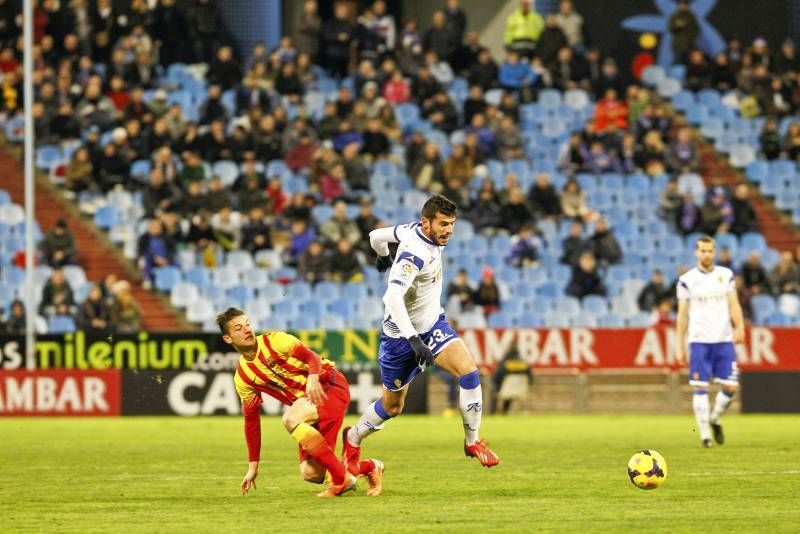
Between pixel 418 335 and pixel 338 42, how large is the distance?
70.0 ft

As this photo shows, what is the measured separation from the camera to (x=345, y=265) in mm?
26859

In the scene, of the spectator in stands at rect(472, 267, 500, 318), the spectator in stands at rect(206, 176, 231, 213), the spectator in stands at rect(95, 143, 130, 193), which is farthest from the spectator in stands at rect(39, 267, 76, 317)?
the spectator in stands at rect(472, 267, 500, 318)

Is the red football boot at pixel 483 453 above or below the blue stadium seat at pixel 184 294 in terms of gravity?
below

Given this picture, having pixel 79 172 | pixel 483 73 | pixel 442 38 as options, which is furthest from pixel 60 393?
pixel 442 38

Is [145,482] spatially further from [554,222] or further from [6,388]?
[554,222]

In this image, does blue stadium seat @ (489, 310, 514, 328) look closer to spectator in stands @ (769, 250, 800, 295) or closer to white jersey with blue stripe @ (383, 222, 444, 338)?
spectator in stands @ (769, 250, 800, 295)

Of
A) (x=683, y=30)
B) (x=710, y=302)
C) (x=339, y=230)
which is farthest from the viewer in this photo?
(x=683, y=30)

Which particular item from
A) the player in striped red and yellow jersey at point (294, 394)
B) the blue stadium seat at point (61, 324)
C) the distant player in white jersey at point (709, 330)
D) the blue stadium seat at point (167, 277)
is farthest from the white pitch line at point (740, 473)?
the blue stadium seat at point (167, 277)

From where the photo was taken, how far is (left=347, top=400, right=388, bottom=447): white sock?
11461 mm

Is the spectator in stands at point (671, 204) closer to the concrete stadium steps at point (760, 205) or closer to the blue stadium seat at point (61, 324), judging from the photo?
the concrete stadium steps at point (760, 205)

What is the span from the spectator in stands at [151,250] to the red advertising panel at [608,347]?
5.69 m

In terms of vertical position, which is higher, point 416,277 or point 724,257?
point 724,257

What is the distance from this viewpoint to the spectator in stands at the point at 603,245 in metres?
27.5

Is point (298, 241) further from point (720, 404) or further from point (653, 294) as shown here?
point (720, 404)
